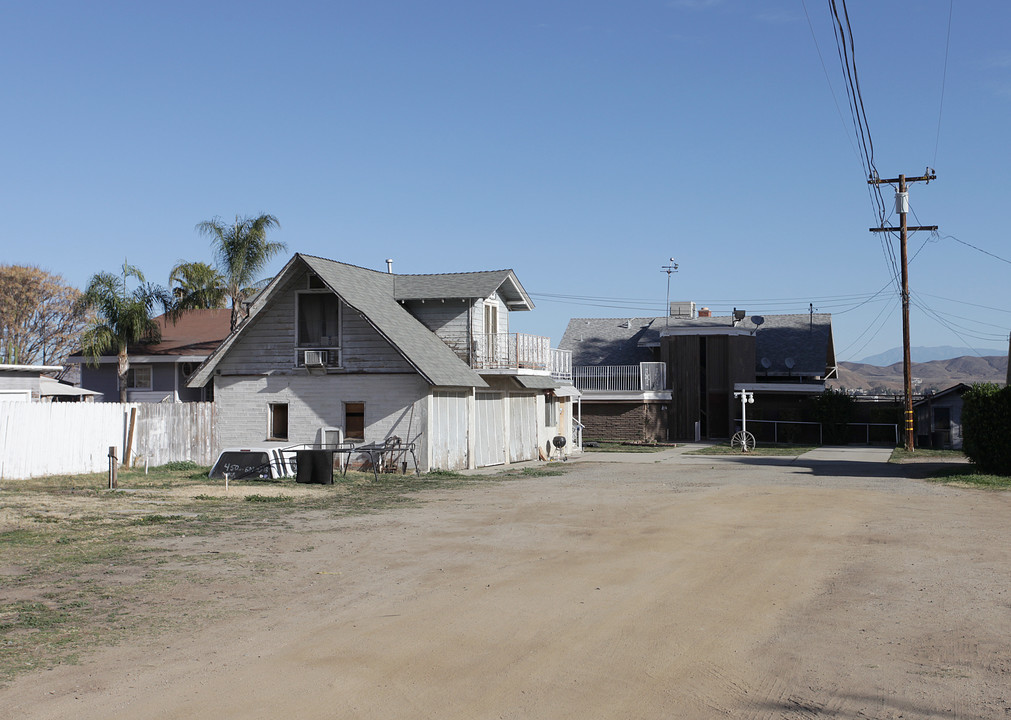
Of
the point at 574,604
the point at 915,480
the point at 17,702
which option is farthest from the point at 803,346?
the point at 17,702

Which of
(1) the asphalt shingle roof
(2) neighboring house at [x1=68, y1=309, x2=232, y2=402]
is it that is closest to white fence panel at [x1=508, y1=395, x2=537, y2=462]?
(1) the asphalt shingle roof

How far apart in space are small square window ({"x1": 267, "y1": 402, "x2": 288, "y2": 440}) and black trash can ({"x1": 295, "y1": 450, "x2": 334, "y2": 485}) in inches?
233

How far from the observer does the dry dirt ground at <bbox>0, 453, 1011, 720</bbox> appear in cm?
639

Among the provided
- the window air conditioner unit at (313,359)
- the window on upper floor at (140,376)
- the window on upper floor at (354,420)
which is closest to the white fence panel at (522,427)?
the window on upper floor at (354,420)

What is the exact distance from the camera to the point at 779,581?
10555 mm

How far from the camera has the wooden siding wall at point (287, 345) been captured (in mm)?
27031

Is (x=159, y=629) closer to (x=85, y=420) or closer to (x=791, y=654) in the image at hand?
(x=791, y=654)

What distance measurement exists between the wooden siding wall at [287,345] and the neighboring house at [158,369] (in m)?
13.2

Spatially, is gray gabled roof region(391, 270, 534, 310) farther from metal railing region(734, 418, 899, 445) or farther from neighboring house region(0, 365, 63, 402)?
metal railing region(734, 418, 899, 445)

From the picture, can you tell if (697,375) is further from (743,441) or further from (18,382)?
(18,382)

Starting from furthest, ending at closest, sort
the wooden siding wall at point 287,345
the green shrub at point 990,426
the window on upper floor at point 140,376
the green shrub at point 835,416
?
the green shrub at point 835,416
the window on upper floor at point 140,376
the wooden siding wall at point 287,345
the green shrub at point 990,426

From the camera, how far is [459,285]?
30.6 meters

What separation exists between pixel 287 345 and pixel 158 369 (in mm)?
17520

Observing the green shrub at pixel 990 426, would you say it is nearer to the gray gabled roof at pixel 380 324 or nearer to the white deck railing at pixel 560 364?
the gray gabled roof at pixel 380 324
